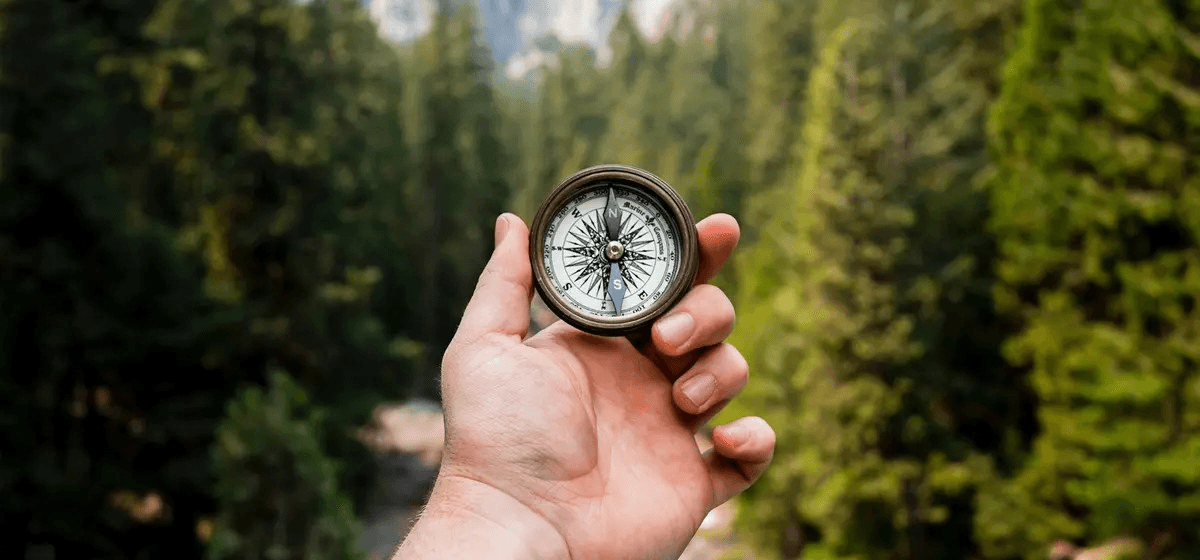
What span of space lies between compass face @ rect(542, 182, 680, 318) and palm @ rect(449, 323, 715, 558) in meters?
0.26

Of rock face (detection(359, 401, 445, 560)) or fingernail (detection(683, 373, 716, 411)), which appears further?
rock face (detection(359, 401, 445, 560))

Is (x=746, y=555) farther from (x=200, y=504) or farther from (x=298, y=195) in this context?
(x=298, y=195)

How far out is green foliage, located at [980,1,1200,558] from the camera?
10.2 metres

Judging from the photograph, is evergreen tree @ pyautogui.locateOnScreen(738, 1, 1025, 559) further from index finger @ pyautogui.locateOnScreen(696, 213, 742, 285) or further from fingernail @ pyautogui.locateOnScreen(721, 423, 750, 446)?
fingernail @ pyautogui.locateOnScreen(721, 423, 750, 446)

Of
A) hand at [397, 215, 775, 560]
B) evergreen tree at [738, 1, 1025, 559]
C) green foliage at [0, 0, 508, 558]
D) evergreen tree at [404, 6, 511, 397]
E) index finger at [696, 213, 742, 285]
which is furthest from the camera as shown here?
evergreen tree at [404, 6, 511, 397]

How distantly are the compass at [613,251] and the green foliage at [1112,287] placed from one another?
9075 mm

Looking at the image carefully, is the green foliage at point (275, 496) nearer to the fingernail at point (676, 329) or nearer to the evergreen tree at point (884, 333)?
the evergreen tree at point (884, 333)

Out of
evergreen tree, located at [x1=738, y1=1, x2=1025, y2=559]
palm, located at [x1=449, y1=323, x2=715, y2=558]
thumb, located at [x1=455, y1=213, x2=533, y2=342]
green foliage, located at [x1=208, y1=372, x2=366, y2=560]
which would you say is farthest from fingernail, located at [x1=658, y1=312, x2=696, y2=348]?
evergreen tree, located at [x1=738, y1=1, x2=1025, y2=559]

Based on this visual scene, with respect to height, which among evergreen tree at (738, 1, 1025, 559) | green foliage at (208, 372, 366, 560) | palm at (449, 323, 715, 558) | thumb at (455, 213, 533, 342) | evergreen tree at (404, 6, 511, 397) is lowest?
palm at (449, 323, 715, 558)

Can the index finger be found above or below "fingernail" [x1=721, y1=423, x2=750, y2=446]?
above

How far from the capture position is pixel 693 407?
10.4ft

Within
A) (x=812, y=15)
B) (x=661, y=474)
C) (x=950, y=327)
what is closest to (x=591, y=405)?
(x=661, y=474)

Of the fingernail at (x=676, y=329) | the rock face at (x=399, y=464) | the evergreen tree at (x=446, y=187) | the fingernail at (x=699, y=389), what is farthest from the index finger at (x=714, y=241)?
the evergreen tree at (x=446, y=187)

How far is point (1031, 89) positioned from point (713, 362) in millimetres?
13611
